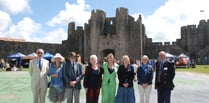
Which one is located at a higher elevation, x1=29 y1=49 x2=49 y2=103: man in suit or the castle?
the castle

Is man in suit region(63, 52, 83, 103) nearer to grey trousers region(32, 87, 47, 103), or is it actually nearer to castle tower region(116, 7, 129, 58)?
grey trousers region(32, 87, 47, 103)

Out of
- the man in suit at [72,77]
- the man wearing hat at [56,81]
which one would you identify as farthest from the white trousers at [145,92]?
the man wearing hat at [56,81]

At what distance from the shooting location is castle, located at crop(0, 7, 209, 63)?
54031 mm

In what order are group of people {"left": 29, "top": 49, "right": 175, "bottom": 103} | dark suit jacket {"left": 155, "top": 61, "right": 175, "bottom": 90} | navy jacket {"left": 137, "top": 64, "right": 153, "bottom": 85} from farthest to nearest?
navy jacket {"left": 137, "top": 64, "right": 153, "bottom": 85} → dark suit jacket {"left": 155, "top": 61, "right": 175, "bottom": 90} → group of people {"left": 29, "top": 49, "right": 175, "bottom": 103}

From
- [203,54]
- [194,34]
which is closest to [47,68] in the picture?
[203,54]

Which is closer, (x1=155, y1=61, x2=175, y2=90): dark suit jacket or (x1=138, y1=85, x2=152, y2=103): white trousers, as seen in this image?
(x1=155, y1=61, x2=175, y2=90): dark suit jacket

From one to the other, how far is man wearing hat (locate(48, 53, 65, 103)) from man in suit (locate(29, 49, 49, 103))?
0.18m

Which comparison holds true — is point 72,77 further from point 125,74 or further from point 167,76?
point 167,76

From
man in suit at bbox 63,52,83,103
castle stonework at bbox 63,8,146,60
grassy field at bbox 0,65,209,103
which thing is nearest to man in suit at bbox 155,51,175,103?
man in suit at bbox 63,52,83,103

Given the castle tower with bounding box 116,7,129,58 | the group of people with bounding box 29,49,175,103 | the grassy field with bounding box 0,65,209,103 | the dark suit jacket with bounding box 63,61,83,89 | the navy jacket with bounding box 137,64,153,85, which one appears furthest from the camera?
the castle tower with bounding box 116,7,129,58

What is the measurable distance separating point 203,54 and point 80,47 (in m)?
21.2

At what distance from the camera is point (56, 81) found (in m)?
8.74

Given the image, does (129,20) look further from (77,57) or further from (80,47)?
(77,57)

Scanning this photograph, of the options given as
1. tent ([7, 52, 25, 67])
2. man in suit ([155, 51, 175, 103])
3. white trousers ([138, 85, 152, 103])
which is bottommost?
white trousers ([138, 85, 152, 103])
